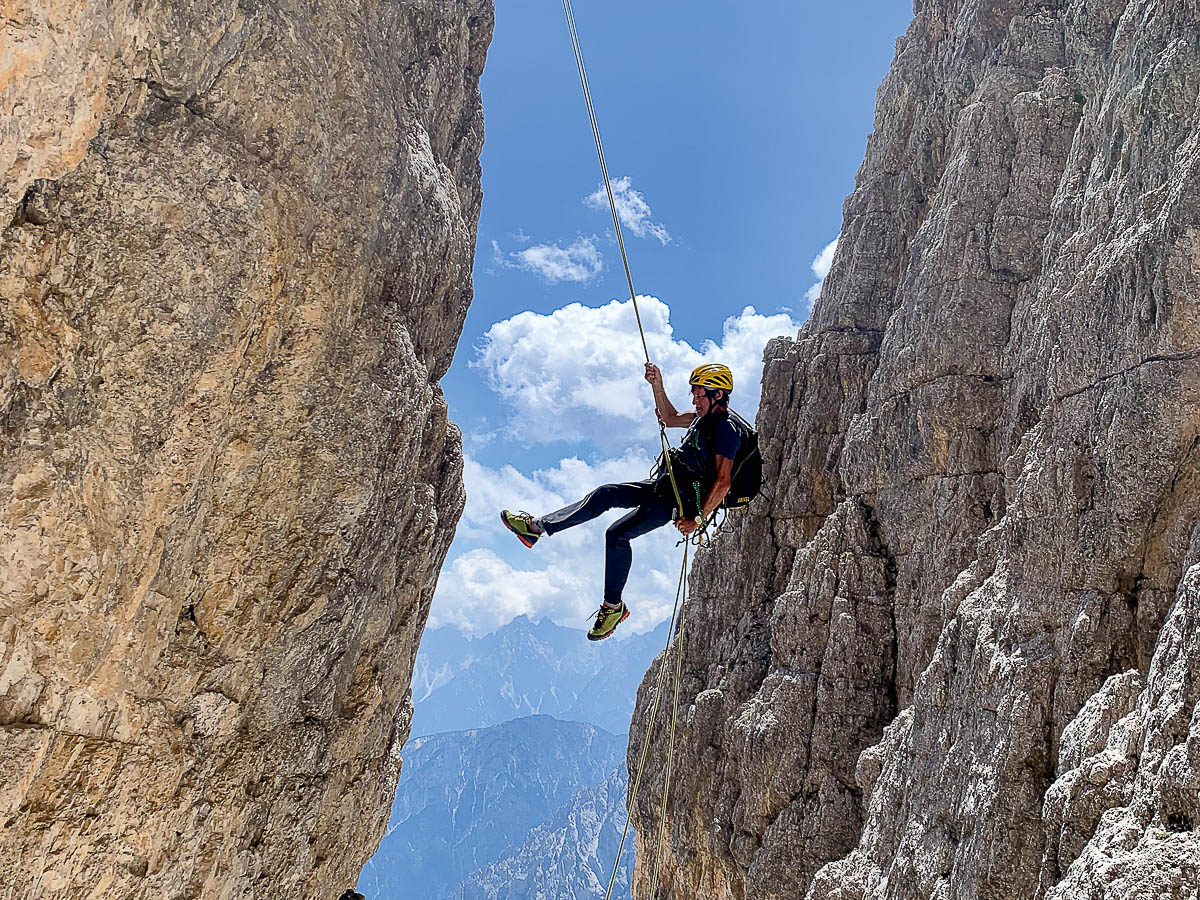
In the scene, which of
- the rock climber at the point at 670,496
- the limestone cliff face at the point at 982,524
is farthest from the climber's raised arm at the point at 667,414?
the limestone cliff face at the point at 982,524

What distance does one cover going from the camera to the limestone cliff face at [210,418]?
5.73 meters

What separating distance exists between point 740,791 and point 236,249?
15.9 meters

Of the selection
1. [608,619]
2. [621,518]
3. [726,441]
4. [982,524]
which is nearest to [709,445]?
[726,441]

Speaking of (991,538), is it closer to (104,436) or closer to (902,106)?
(104,436)

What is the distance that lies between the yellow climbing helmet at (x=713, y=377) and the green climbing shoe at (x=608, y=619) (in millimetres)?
2782

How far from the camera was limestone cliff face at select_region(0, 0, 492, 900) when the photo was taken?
5.73 meters

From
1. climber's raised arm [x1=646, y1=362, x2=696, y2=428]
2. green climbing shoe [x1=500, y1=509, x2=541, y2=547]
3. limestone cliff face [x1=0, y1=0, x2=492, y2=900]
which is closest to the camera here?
limestone cliff face [x1=0, y1=0, x2=492, y2=900]

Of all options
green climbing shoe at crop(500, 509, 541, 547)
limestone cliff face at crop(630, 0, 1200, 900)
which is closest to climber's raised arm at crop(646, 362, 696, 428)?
green climbing shoe at crop(500, 509, 541, 547)

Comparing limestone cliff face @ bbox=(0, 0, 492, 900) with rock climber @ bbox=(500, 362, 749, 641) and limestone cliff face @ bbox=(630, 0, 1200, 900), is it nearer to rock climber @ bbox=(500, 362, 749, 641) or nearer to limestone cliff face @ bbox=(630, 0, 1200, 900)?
rock climber @ bbox=(500, 362, 749, 641)

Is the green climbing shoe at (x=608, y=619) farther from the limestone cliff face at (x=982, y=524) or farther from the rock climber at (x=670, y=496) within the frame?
the limestone cliff face at (x=982, y=524)

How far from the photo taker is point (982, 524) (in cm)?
1516

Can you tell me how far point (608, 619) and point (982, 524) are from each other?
9741mm

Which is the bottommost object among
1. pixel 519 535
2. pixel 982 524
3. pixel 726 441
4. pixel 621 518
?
pixel 519 535

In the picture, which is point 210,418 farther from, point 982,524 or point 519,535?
point 982,524
